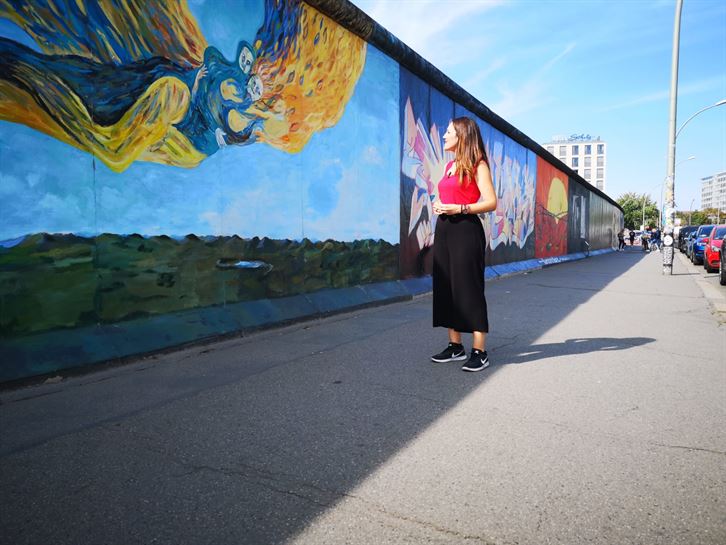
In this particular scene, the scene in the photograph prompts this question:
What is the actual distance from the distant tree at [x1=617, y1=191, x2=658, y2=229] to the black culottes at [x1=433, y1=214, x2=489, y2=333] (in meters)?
100

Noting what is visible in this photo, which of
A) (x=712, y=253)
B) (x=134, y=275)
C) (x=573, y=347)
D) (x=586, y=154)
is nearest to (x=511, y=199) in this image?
(x=712, y=253)

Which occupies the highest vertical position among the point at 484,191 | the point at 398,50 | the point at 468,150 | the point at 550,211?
the point at 398,50

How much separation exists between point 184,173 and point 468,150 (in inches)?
103

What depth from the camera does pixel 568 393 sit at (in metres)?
3.26

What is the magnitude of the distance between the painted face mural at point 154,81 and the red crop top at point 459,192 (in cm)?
245

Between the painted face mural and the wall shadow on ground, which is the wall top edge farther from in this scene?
the wall shadow on ground

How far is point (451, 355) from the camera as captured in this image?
4.06 meters

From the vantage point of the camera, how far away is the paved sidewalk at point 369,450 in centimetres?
176

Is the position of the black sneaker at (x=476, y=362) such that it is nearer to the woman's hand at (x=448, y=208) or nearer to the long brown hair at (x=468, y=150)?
the woman's hand at (x=448, y=208)

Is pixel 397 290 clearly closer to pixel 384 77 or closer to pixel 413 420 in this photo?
pixel 384 77

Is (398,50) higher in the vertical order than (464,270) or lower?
higher

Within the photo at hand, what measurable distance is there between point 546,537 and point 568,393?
68.6 inches

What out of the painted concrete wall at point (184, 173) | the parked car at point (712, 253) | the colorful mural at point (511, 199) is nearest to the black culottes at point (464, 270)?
the painted concrete wall at point (184, 173)

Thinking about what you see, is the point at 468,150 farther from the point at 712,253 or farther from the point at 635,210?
the point at 635,210
